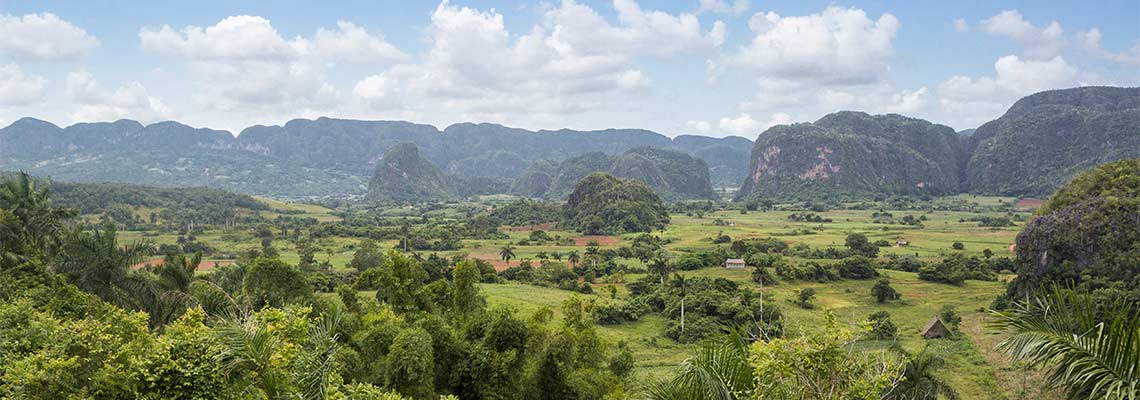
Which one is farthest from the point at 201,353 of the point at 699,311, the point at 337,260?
the point at 337,260

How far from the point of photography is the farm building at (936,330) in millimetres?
32812

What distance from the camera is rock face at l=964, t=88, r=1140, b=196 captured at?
14162cm

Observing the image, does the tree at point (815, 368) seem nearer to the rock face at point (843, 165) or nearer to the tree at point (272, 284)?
the tree at point (272, 284)

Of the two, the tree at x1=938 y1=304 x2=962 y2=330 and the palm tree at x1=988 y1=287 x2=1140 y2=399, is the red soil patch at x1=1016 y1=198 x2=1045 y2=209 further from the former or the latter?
the palm tree at x1=988 y1=287 x2=1140 y2=399

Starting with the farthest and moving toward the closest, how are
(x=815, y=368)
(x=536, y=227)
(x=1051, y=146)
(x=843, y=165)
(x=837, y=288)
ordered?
(x=843, y=165) → (x=1051, y=146) → (x=536, y=227) → (x=837, y=288) → (x=815, y=368)

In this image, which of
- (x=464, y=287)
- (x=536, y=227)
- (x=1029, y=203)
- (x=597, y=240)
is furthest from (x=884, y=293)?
(x=1029, y=203)

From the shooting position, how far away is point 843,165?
6570 inches

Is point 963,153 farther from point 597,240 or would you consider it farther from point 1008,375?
point 1008,375

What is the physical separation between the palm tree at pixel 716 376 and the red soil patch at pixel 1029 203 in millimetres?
136752

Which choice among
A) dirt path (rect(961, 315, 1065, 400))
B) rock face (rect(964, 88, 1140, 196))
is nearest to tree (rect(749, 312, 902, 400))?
dirt path (rect(961, 315, 1065, 400))

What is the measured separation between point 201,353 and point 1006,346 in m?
7.82

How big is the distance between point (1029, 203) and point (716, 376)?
14629 cm

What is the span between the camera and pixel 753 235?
7719 centimetres

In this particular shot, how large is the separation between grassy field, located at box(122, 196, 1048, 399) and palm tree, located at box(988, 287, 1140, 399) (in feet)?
1.28
